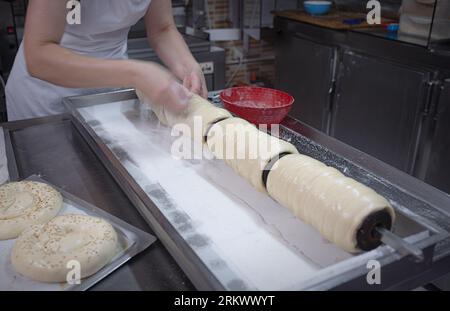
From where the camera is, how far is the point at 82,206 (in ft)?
3.83

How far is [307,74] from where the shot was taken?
3.46 meters

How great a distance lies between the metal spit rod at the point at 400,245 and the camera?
0.81 metres

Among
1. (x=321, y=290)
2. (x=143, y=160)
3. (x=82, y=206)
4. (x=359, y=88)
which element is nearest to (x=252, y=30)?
(x=359, y=88)

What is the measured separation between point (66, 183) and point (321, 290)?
83 centimetres

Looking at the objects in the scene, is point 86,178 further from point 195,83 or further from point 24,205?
point 195,83

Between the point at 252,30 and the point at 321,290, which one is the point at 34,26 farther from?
the point at 252,30

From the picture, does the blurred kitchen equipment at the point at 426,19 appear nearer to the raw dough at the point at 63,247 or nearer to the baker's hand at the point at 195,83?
the baker's hand at the point at 195,83

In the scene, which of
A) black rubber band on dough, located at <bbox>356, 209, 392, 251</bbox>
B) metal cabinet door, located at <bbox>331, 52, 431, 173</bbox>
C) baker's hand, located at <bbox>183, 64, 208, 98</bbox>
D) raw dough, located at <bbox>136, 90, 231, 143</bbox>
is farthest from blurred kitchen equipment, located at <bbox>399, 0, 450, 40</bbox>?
black rubber band on dough, located at <bbox>356, 209, 392, 251</bbox>

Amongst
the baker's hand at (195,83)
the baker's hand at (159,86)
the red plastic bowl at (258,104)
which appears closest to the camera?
the baker's hand at (159,86)

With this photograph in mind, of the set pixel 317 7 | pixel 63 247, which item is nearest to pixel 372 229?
pixel 63 247

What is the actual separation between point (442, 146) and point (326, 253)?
6.10 ft

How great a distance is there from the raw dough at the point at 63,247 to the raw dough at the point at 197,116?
45 cm

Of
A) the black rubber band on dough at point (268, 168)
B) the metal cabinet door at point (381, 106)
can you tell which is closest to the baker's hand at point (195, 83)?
the black rubber band on dough at point (268, 168)

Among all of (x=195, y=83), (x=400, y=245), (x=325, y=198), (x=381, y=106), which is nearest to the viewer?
(x=400, y=245)
